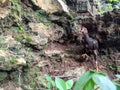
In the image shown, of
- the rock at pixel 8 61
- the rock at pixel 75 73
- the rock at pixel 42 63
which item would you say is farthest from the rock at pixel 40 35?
the rock at pixel 8 61

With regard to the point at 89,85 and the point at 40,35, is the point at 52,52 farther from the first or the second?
the point at 89,85

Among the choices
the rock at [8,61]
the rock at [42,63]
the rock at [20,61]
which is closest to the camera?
the rock at [8,61]

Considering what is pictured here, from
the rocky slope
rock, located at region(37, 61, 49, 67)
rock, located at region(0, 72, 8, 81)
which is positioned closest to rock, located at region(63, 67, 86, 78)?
the rocky slope

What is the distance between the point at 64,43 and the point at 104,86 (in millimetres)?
3507

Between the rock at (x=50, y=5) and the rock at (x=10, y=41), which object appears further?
the rock at (x=50, y=5)

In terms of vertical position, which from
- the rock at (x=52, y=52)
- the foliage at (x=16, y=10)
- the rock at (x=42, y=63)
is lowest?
the rock at (x=42, y=63)

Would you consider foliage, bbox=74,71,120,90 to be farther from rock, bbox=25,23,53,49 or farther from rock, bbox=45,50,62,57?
rock, bbox=45,50,62,57

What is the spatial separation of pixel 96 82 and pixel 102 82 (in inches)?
0.7

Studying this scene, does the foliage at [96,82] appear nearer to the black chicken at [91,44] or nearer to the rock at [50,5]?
the black chicken at [91,44]

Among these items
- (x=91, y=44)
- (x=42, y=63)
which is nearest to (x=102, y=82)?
(x=42, y=63)

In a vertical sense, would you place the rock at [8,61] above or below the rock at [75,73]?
above

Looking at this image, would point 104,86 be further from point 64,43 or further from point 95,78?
point 64,43

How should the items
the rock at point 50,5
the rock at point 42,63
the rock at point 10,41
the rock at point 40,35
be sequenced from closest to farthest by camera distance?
1. the rock at point 10,41
2. the rock at point 42,63
3. the rock at point 40,35
4. the rock at point 50,5

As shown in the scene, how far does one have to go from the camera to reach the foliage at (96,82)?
57cm
